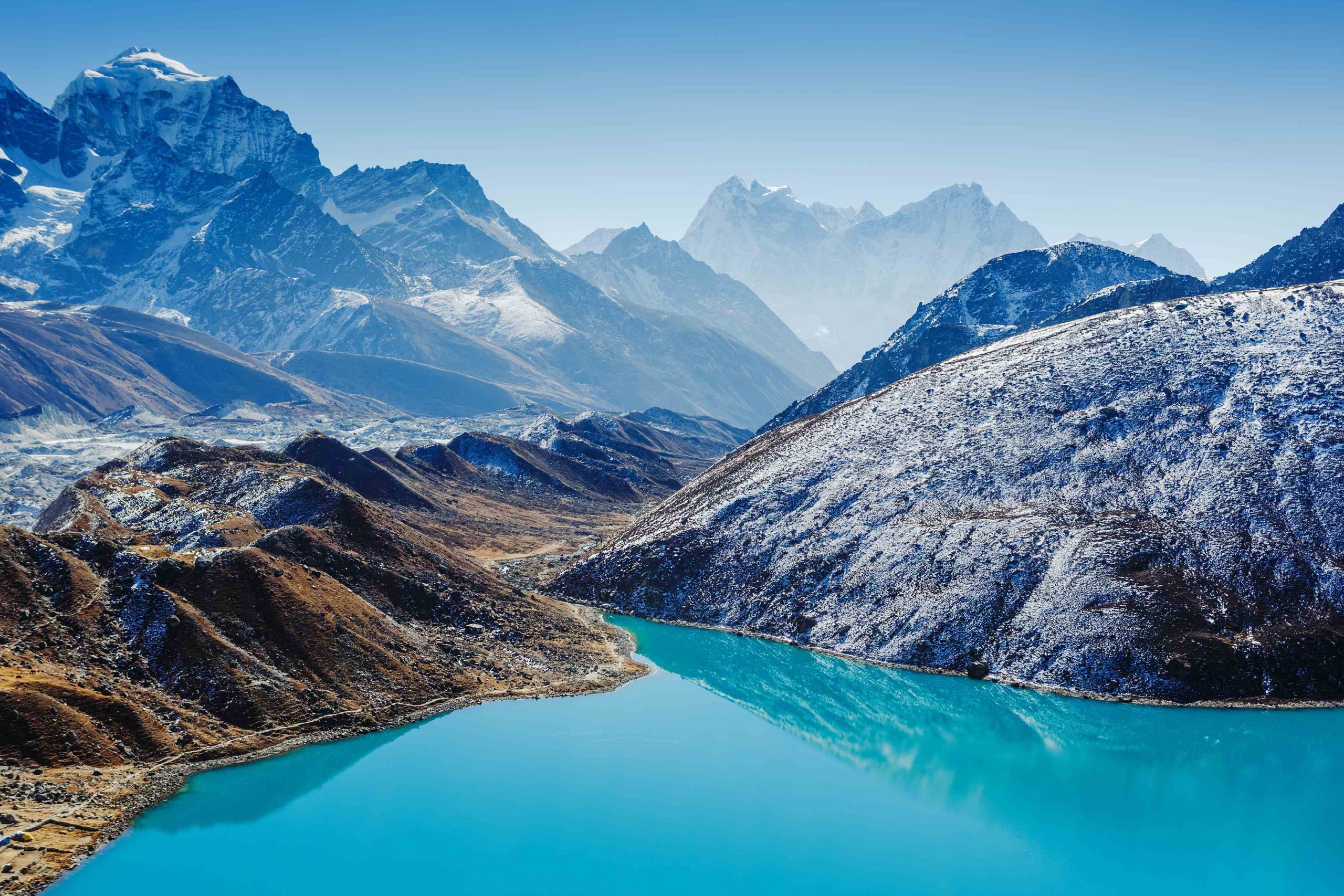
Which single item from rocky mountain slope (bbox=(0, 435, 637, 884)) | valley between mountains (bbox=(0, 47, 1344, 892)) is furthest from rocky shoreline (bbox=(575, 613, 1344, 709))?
rocky mountain slope (bbox=(0, 435, 637, 884))

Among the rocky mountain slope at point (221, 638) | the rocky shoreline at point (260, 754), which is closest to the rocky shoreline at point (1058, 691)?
the rocky shoreline at point (260, 754)

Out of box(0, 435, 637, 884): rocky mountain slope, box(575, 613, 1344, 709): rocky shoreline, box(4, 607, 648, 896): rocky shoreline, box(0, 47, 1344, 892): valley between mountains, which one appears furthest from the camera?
box(575, 613, 1344, 709): rocky shoreline

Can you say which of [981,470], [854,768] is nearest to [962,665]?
[854,768]

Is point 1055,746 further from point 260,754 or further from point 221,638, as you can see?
point 221,638

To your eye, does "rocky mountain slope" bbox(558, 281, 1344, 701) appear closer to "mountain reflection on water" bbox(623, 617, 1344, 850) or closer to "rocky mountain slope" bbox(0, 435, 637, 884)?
"mountain reflection on water" bbox(623, 617, 1344, 850)

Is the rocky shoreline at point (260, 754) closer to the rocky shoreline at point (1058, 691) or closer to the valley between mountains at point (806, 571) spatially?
the valley between mountains at point (806, 571)

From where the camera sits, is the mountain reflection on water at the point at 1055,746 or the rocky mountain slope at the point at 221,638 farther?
the mountain reflection on water at the point at 1055,746
